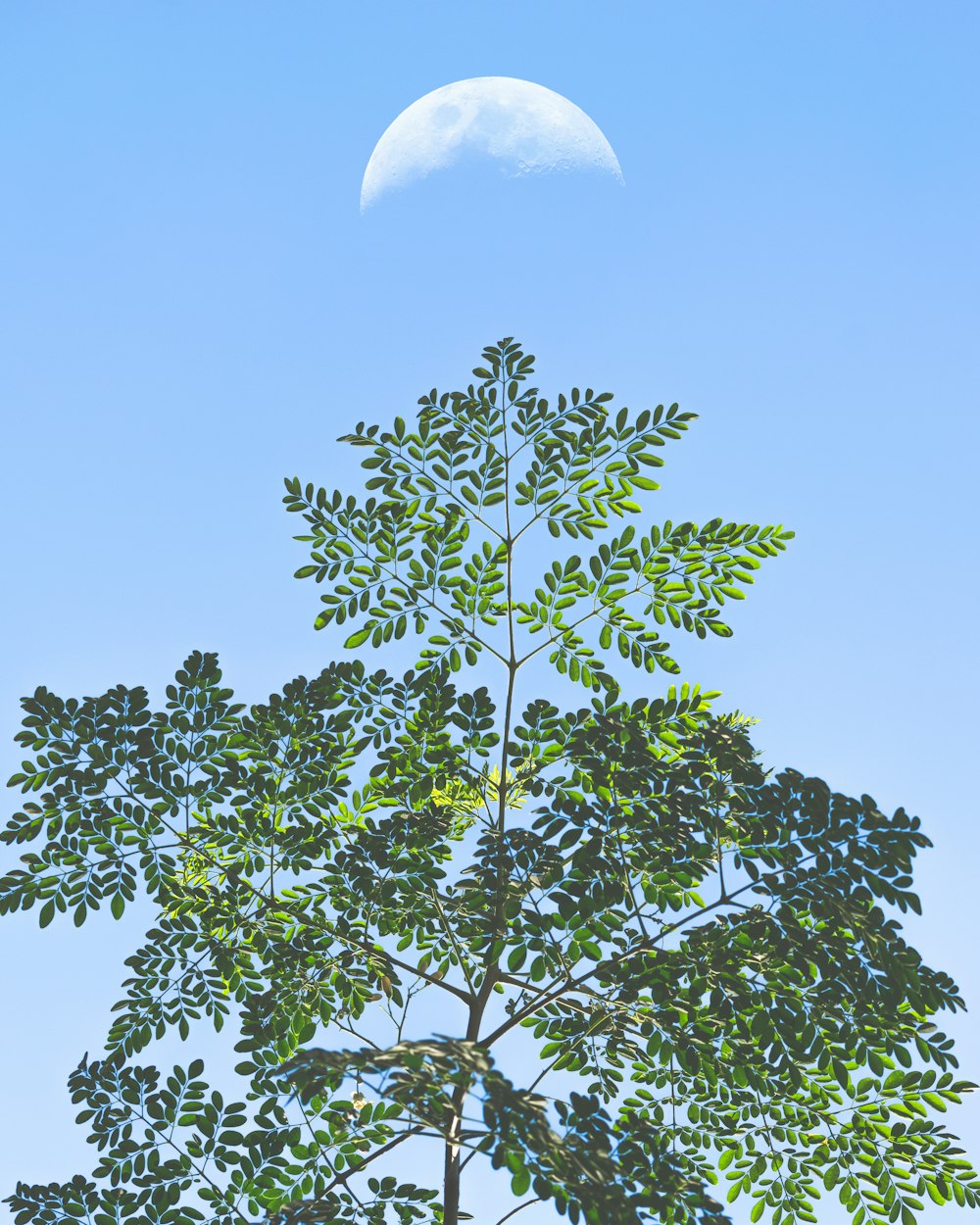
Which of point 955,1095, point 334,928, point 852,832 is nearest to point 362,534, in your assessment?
point 334,928

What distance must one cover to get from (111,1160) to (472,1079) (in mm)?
2232

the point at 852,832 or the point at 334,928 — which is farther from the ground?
the point at 334,928

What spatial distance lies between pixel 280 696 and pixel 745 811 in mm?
1966

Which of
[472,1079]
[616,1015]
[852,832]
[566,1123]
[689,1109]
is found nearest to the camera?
[472,1079]

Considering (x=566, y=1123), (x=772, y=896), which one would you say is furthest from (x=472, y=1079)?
(x=772, y=896)

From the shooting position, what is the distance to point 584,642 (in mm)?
4965

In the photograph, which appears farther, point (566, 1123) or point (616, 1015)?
point (616, 1015)

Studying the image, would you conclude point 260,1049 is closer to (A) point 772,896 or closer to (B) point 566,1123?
(B) point 566,1123

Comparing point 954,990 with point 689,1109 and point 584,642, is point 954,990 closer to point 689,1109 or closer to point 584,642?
point 689,1109

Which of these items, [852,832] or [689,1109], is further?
[689,1109]

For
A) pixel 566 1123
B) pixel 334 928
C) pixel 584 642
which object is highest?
pixel 584 642

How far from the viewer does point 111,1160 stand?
15.3 ft

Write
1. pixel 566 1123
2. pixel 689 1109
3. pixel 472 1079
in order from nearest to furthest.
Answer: pixel 472 1079, pixel 566 1123, pixel 689 1109

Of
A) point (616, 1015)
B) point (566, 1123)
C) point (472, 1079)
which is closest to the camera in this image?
point (472, 1079)
